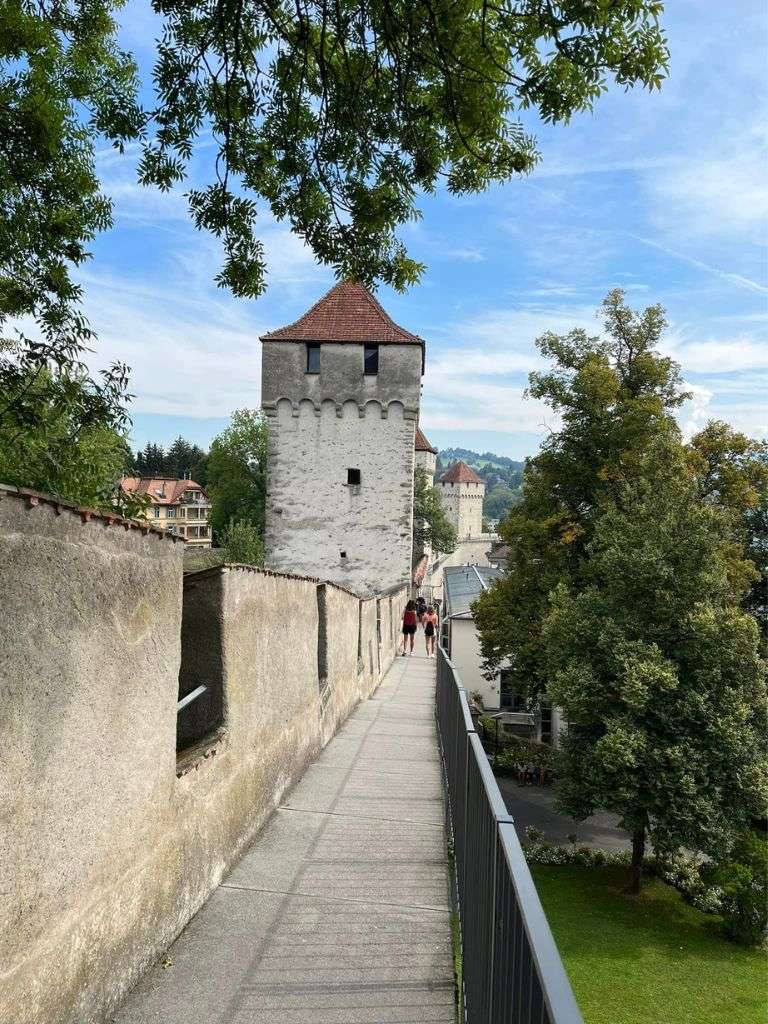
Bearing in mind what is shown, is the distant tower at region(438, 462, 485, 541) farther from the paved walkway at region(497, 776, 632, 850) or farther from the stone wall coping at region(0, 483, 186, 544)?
the stone wall coping at region(0, 483, 186, 544)

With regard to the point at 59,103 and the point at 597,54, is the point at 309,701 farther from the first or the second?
the point at 59,103

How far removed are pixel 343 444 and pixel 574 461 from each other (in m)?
9.64

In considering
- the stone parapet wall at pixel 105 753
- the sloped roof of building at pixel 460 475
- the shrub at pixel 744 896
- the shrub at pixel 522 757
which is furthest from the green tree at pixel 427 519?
the sloped roof of building at pixel 460 475

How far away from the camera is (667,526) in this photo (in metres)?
21.0

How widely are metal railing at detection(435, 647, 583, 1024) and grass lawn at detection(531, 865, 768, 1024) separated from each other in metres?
12.6

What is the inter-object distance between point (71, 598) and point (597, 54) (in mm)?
4978

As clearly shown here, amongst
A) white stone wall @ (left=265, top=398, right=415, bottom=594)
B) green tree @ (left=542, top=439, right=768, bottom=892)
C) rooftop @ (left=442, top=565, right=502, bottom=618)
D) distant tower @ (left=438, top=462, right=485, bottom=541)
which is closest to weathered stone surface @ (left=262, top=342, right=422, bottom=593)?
white stone wall @ (left=265, top=398, right=415, bottom=594)

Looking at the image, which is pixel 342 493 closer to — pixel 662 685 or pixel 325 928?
pixel 662 685

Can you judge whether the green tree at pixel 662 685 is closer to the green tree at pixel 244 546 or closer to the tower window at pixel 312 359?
the tower window at pixel 312 359

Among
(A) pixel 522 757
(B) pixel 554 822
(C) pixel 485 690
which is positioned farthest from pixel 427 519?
(B) pixel 554 822

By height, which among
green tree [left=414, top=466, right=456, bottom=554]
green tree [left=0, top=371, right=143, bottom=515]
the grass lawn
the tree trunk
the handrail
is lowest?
the grass lawn

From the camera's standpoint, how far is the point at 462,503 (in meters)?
124

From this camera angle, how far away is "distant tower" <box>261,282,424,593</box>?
102 ft

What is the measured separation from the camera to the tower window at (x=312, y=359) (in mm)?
31594
